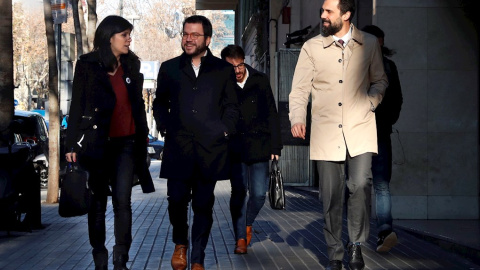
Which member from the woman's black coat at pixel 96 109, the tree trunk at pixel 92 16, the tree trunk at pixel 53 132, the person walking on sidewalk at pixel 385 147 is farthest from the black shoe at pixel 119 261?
the tree trunk at pixel 92 16

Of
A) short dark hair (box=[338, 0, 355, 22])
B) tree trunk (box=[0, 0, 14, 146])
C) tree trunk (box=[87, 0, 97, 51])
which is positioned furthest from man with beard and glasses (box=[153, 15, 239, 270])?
tree trunk (box=[87, 0, 97, 51])

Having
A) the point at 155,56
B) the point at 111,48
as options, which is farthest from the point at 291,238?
the point at 155,56

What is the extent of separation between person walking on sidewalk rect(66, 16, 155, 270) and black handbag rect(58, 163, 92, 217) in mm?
59

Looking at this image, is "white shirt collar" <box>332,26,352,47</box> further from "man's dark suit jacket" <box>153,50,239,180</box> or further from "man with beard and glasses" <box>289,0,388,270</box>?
"man's dark suit jacket" <box>153,50,239,180</box>

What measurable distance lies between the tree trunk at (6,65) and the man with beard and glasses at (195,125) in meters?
4.87

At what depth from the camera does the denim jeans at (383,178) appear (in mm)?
8977

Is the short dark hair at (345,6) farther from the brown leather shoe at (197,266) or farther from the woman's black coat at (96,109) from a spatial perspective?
the brown leather shoe at (197,266)

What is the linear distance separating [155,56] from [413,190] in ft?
236

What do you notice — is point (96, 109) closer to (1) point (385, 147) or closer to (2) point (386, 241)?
(1) point (385, 147)

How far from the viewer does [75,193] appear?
7367 mm

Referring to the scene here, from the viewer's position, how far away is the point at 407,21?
1246cm

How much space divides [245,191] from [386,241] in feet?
4.27

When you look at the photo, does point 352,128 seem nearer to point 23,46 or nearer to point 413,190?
point 413,190

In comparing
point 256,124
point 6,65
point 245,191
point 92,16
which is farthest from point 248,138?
point 92,16
